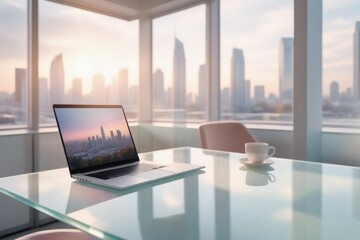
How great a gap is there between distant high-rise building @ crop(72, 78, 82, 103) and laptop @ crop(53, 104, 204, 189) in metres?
2.19

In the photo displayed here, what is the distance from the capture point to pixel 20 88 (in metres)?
2.85

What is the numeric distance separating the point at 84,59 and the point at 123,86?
25.4 inches

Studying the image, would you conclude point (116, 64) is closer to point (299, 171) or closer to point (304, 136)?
point (304, 136)

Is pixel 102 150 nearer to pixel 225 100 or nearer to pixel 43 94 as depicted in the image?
pixel 43 94

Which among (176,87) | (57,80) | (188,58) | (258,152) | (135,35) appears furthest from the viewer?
(135,35)

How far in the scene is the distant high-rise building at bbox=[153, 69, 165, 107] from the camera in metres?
3.90

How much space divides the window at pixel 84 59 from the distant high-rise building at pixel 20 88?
14 cm

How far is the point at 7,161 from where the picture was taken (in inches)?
98.0

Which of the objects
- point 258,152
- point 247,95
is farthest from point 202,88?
point 258,152

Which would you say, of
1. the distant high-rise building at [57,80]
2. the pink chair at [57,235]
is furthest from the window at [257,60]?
the pink chair at [57,235]

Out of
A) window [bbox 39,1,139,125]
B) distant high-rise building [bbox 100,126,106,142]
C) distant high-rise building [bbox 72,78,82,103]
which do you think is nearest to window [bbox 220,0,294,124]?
window [bbox 39,1,139,125]

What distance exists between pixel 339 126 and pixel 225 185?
1.97m

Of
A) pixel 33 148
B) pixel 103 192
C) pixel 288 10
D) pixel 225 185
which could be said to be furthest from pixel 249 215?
pixel 288 10

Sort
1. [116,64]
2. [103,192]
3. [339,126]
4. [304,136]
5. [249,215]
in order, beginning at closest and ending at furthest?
[249,215] → [103,192] → [304,136] → [339,126] → [116,64]
